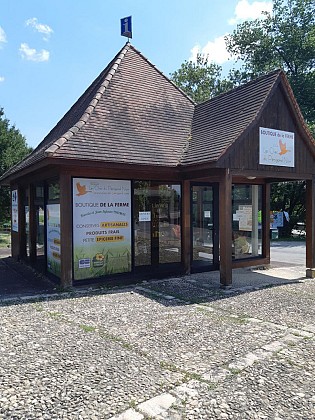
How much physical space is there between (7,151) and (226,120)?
54.2 ft

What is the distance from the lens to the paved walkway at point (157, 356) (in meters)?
3.26

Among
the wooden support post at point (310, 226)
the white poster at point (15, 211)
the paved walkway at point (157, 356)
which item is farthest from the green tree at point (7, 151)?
the wooden support post at point (310, 226)

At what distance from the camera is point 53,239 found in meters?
8.86

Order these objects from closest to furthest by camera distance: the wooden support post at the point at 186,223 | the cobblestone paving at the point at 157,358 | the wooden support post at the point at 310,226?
the cobblestone paving at the point at 157,358 → the wooden support post at the point at 186,223 → the wooden support post at the point at 310,226

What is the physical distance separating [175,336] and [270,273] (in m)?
6.15

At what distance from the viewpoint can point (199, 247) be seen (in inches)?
398

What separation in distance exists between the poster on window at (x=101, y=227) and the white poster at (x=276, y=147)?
135 inches

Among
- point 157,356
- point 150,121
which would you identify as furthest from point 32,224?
point 157,356

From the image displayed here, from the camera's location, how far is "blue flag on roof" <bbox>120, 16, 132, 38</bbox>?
1228 centimetres

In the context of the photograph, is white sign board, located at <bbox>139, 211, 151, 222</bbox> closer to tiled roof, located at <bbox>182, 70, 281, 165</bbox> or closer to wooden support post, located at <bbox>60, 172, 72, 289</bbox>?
tiled roof, located at <bbox>182, 70, 281, 165</bbox>

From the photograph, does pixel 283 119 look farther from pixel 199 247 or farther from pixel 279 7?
pixel 279 7

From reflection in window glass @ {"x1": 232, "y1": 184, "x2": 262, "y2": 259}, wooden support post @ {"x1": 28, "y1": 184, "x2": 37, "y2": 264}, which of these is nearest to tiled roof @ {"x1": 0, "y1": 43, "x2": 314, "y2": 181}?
wooden support post @ {"x1": 28, "y1": 184, "x2": 37, "y2": 264}

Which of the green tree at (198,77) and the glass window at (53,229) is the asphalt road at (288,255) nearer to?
the glass window at (53,229)

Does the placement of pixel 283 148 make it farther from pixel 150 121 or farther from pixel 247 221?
pixel 150 121
